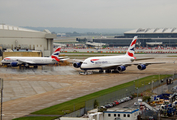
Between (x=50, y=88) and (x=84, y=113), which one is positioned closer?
(x=84, y=113)

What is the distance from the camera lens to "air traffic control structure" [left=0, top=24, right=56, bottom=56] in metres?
144

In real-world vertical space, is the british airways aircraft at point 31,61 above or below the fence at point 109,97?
above

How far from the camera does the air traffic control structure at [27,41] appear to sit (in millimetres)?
144250

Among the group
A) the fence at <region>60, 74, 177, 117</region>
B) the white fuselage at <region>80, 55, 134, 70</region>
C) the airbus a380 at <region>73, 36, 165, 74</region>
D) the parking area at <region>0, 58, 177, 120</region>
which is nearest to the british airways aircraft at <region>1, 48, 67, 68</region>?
the airbus a380 at <region>73, 36, 165, 74</region>

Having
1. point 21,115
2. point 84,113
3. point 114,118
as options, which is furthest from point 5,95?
point 114,118

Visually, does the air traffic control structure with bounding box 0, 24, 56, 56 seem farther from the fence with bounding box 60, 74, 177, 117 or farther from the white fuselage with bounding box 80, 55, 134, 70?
the fence with bounding box 60, 74, 177, 117

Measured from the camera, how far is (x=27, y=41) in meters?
149

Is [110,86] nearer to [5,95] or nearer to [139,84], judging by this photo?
[139,84]

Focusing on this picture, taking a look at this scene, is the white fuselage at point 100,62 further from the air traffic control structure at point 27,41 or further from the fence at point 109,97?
the air traffic control structure at point 27,41

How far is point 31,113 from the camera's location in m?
46.7

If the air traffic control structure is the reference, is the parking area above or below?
below

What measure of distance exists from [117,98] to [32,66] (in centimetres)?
6701

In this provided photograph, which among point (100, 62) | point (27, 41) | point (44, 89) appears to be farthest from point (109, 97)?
point (27, 41)


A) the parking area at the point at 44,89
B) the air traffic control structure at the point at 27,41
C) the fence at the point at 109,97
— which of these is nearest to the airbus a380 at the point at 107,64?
the parking area at the point at 44,89
